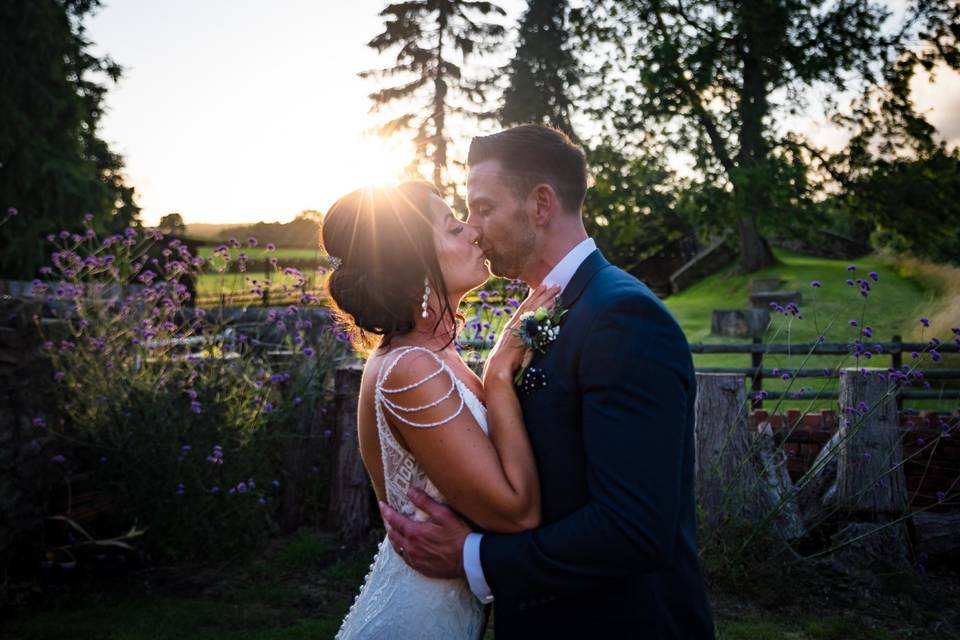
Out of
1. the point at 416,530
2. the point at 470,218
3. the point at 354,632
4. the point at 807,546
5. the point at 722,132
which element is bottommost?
the point at 807,546

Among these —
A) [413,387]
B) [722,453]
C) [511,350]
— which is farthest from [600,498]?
[722,453]

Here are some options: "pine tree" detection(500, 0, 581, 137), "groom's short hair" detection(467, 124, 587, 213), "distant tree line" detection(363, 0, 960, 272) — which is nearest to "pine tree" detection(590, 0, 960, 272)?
"distant tree line" detection(363, 0, 960, 272)

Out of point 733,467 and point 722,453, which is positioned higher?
point 722,453

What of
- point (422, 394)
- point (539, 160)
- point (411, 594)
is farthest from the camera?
point (539, 160)

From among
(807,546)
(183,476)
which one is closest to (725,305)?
(807,546)

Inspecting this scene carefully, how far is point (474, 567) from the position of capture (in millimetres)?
2373

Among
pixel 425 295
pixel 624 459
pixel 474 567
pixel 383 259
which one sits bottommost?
pixel 474 567

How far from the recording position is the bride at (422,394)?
7.82 feet

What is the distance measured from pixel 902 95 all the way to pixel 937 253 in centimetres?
735

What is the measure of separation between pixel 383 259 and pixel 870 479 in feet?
16.0

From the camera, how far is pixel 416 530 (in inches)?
103

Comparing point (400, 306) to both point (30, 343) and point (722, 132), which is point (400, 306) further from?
point (722, 132)

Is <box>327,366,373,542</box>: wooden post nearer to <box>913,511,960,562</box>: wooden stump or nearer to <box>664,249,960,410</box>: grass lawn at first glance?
<box>913,511,960,562</box>: wooden stump

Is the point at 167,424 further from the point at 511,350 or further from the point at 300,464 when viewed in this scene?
the point at 511,350
